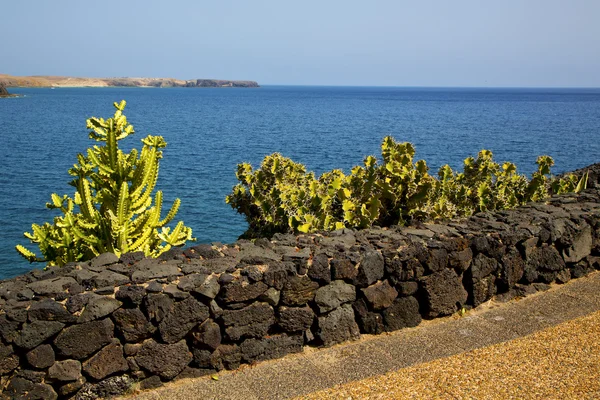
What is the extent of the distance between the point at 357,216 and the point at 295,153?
24044mm

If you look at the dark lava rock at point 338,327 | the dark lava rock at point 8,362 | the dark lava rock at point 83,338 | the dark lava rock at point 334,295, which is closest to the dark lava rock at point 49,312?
the dark lava rock at point 83,338

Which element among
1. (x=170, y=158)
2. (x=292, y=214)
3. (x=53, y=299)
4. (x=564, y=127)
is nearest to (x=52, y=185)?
(x=170, y=158)

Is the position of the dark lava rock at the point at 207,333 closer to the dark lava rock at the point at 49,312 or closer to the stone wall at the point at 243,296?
the stone wall at the point at 243,296

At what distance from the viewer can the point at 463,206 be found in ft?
32.8

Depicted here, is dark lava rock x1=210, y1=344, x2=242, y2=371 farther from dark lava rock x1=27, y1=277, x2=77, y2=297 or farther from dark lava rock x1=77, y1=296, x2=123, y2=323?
dark lava rock x1=27, y1=277, x2=77, y2=297

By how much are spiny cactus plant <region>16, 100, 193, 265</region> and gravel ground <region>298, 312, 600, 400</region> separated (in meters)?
3.50

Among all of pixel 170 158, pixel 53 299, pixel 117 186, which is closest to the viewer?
pixel 53 299

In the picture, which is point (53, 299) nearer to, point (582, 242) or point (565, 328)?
point (565, 328)

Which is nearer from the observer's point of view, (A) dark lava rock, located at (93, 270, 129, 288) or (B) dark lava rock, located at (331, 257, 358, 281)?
(A) dark lava rock, located at (93, 270, 129, 288)

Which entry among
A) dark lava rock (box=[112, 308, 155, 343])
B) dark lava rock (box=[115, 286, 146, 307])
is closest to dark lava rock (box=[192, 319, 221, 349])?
dark lava rock (box=[112, 308, 155, 343])

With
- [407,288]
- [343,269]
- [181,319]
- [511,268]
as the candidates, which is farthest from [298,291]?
[511,268]

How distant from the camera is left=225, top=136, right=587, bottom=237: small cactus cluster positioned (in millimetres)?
8805

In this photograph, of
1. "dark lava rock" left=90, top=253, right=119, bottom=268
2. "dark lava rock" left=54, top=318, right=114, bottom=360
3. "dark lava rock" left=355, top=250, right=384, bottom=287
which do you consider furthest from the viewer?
"dark lava rock" left=355, top=250, right=384, bottom=287

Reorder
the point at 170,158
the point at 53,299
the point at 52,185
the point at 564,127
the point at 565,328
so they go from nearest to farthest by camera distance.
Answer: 1. the point at 53,299
2. the point at 565,328
3. the point at 52,185
4. the point at 170,158
5. the point at 564,127
